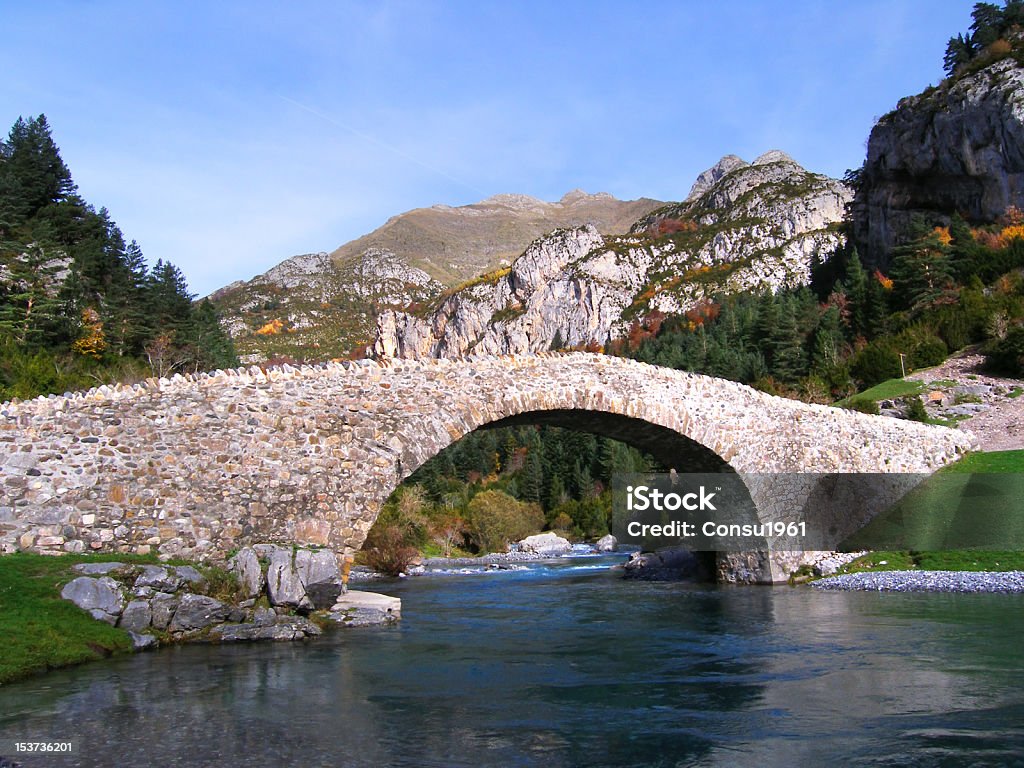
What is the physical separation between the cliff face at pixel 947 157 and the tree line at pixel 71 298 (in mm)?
49141

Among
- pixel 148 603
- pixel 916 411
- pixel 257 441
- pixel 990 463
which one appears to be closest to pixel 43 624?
pixel 148 603

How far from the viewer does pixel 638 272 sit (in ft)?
360

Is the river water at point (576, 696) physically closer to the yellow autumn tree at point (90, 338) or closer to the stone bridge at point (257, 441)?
the stone bridge at point (257, 441)

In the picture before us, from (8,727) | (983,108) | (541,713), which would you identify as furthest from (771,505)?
(983,108)

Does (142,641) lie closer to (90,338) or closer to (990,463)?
(990,463)

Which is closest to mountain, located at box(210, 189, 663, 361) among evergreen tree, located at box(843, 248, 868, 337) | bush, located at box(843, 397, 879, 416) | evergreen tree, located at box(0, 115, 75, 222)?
evergreen tree, located at box(0, 115, 75, 222)

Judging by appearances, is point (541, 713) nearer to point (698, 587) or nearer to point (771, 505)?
point (771, 505)

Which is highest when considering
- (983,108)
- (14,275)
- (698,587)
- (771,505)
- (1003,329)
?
(983,108)

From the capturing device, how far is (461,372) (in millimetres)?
14031

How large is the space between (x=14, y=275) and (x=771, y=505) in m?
32.2

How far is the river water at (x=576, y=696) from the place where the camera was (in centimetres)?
625

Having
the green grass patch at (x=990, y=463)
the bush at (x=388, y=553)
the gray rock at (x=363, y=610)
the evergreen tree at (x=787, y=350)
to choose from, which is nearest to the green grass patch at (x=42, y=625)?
the gray rock at (x=363, y=610)

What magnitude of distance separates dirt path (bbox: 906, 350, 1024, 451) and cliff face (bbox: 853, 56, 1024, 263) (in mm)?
25967

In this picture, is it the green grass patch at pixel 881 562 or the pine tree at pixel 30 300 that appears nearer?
the green grass patch at pixel 881 562
